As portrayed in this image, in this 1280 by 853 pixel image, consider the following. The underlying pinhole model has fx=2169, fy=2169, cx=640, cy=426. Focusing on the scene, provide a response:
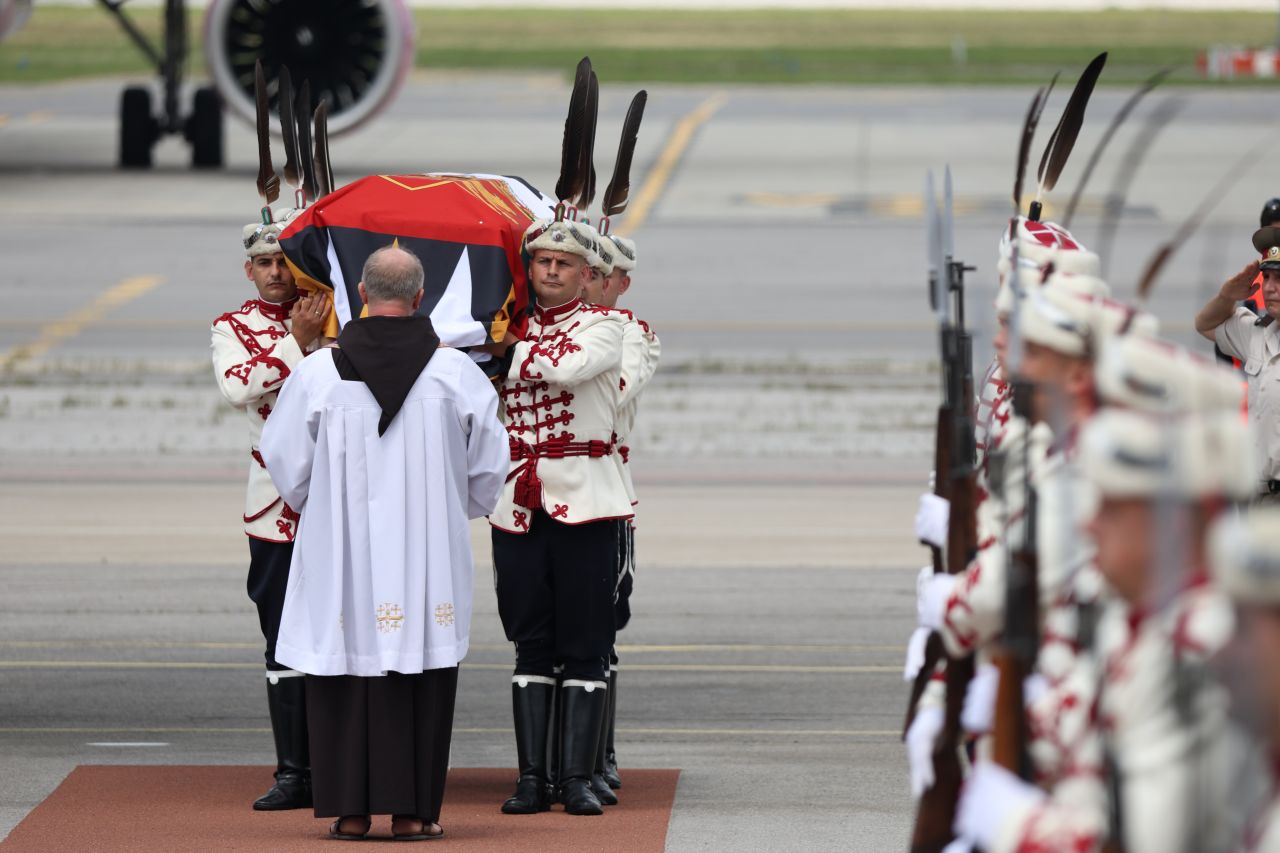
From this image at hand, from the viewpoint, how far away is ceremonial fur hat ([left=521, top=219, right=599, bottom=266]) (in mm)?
6664

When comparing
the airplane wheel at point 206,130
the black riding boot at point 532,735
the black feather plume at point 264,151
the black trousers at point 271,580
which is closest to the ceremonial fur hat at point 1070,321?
the black riding boot at point 532,735

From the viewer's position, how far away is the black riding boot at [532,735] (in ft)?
22.0

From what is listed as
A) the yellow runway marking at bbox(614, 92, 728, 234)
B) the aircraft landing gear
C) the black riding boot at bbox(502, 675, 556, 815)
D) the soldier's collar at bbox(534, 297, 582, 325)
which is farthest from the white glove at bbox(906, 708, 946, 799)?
the aircraft landing gear

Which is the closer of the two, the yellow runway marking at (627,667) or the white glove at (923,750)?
the white glove at (923,750)

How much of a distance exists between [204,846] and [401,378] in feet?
4.75

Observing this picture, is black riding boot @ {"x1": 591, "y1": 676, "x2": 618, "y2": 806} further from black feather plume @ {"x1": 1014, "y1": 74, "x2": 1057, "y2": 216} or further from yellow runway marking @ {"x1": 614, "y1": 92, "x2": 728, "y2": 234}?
yellow runway marking @ {"x1": 614, "y1": 92, "x2": 728, "y2": 234}

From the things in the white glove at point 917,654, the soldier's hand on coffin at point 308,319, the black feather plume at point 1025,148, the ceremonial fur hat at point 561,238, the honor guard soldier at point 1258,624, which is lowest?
the white glove at point 917,654

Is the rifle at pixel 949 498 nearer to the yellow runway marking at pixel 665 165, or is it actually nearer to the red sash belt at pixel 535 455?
the red sash belt at pixel 535 455

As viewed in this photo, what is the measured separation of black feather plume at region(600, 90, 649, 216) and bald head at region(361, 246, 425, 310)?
3.28 ft

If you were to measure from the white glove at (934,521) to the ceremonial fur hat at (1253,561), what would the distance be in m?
1.83

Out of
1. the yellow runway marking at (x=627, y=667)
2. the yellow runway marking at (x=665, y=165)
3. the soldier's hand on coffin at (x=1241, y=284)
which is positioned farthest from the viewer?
the yellow runway marking at (x=665, y=165)

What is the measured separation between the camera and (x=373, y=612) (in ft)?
20.4

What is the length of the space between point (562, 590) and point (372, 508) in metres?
0.76

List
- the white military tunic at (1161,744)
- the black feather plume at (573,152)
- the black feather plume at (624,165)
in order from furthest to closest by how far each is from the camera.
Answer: the black feather plume at (624,165), the black feather plume at (573,152), the white military tunic at (1161,744)
